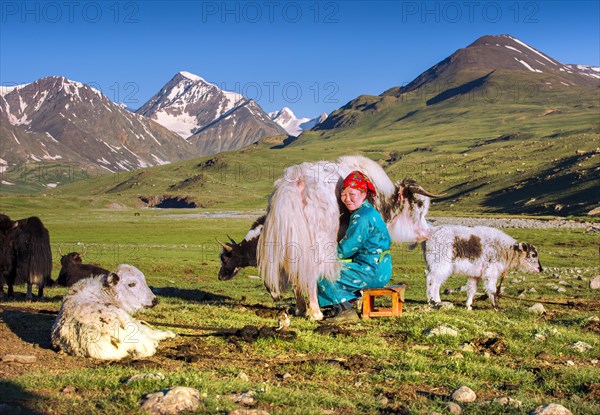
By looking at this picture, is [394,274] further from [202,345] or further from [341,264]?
[202,345]

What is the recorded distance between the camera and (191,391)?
536cm

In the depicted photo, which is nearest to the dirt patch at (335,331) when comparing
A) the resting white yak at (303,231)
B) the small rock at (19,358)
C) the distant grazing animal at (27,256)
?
the resting white yak at (303,231)

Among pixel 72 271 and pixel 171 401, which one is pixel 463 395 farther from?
pixel 72 271

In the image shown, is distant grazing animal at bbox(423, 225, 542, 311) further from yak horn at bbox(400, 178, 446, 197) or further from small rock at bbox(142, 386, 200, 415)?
small rock at bbox(142, 386, 200, 415)

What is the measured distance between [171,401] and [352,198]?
17.0 ft

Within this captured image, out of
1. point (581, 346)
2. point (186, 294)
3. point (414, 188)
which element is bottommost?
point (186, 294)

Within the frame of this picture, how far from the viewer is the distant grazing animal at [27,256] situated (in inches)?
621

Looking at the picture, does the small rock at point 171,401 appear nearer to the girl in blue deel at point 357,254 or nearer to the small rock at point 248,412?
the small rock at point 248,412

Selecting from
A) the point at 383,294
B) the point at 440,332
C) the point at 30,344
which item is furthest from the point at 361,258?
the point at 30,344

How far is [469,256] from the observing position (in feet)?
48.5

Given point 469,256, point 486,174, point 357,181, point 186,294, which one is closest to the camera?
point 357,181

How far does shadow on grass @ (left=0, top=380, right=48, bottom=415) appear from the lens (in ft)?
16.4

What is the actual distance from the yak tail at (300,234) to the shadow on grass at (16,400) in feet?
15.2

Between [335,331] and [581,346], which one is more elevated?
[335,331]
